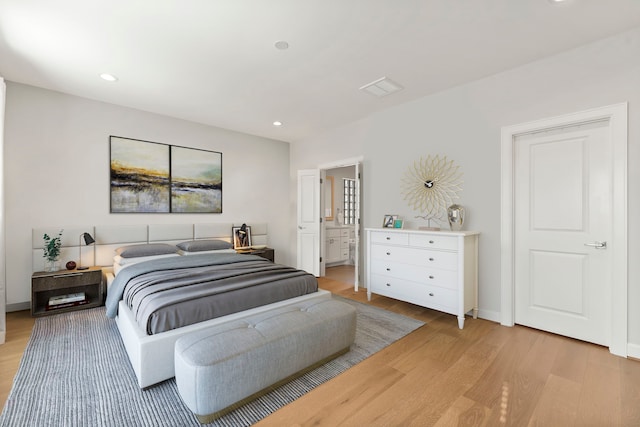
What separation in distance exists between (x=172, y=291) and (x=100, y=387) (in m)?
0.70

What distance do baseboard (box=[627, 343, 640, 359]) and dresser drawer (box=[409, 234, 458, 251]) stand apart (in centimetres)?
145

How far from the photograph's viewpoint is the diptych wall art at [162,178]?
384 centimetres

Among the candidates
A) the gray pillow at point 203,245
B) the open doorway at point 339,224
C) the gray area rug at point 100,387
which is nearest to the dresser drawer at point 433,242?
the gray area rug at point 100,387

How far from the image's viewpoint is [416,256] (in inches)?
126

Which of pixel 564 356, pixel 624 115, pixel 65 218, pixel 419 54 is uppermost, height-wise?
pixel 419 54

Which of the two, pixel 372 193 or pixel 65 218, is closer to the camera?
pixel 65 218

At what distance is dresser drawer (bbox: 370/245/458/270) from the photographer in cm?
292

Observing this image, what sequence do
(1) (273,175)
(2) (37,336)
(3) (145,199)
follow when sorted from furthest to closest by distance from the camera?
(1) (273,175) < (3) (145,199) < (2) (37,336)

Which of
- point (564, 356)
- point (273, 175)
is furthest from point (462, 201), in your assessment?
point (273, 175)

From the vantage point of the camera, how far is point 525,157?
2832 millimetres

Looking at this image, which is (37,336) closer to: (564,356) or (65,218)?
(65,218)

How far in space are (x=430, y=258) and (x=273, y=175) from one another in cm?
346

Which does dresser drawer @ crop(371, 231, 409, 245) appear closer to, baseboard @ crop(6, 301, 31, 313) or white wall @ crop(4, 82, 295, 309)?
white wall @ crop(4, 82, 295, 309)

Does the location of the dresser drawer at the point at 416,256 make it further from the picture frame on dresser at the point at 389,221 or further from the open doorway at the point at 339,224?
the open doorway at the point at 339,224
